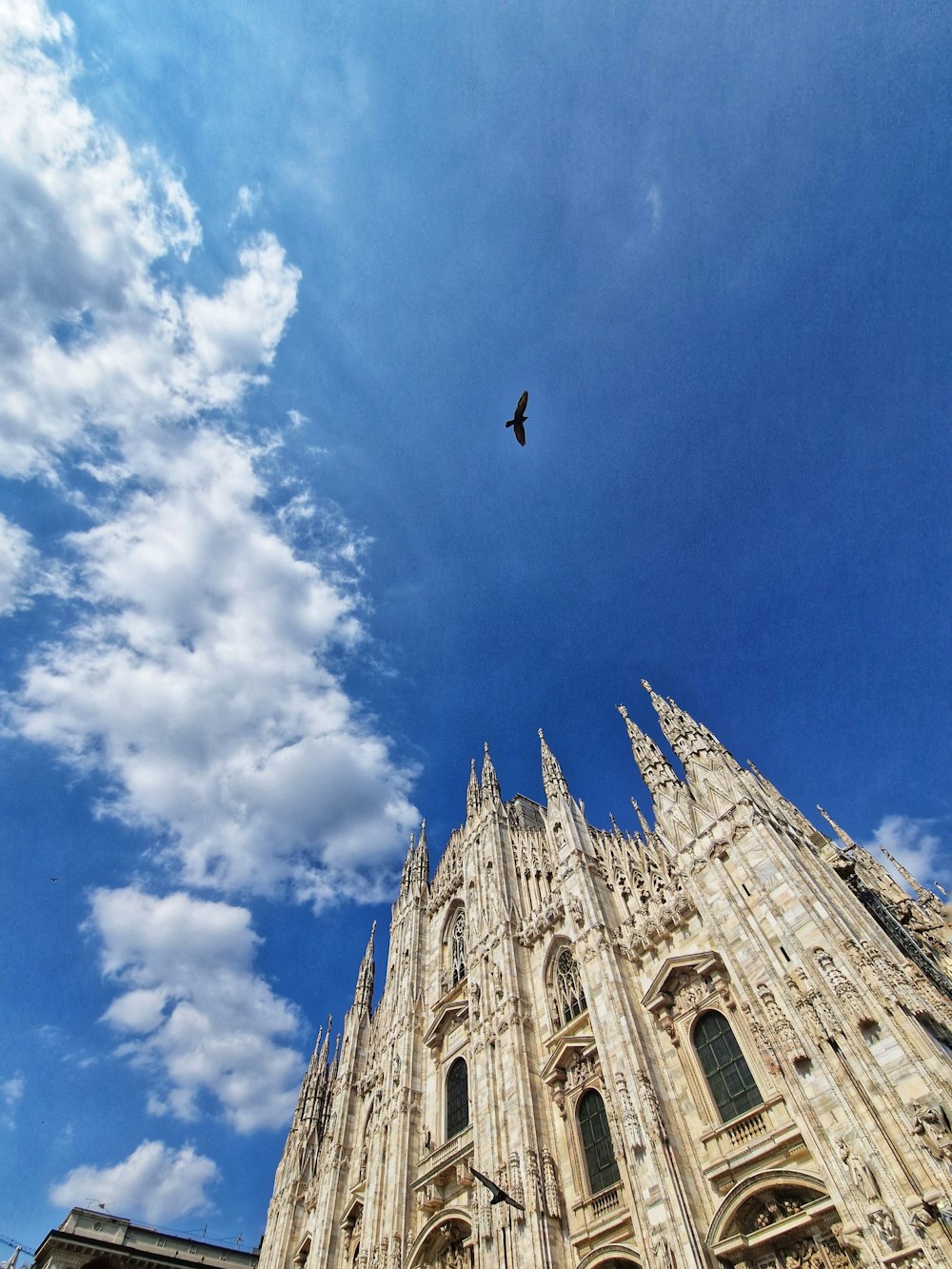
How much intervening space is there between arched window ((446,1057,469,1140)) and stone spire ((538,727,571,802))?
12.2m

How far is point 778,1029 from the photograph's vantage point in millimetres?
16234

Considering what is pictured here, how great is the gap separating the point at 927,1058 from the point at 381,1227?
920 inches

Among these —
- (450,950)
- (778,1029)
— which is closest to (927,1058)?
(778,1029)

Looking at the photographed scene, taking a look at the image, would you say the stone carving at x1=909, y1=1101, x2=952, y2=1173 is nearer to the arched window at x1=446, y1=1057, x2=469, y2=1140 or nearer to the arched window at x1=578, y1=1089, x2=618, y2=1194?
the arched window at x1=578, y1=1089, x2=618, y2=1194

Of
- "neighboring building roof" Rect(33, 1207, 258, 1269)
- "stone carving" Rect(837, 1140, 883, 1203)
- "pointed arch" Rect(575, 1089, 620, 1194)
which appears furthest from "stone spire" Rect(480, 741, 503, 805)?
"neighboring building roof" Rect(33, 1207, 258, 1269)

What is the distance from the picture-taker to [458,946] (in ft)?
114

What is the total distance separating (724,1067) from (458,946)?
60.4ft

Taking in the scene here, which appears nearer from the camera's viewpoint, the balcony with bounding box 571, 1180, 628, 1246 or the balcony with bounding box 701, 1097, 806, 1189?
the balcony with bounding box 701, 1097, 806, 1189

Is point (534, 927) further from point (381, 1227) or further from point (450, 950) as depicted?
point (381, 1227)

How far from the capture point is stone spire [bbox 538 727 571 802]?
30928 mm

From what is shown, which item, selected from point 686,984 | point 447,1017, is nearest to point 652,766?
point 686,984

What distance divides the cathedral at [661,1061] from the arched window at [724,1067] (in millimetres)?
56

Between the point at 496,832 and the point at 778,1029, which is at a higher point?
the point at 496,832

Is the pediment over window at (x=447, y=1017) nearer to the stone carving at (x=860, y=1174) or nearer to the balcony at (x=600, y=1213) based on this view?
the balcony at (x=600, y=1213)
